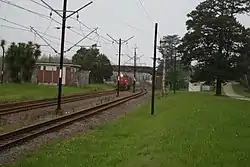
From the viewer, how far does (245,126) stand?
17.8 meters

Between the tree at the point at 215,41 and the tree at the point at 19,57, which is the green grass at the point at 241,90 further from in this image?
the tree at the point at 19,57

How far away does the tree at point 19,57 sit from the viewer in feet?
208

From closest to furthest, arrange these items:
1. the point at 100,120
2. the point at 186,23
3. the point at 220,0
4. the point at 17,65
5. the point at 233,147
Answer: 1. the point at 233,147
2. the point at 100,120
3. the point at 17,65
4. the point at 220,0
5. the point at 186,23

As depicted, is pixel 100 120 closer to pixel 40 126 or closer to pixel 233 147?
pixel 40 126

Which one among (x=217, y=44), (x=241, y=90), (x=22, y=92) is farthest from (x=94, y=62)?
(x=22, y=92)

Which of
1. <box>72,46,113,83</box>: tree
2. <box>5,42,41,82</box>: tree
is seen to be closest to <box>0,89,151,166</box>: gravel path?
<box>5,42,41,82</box>: tree

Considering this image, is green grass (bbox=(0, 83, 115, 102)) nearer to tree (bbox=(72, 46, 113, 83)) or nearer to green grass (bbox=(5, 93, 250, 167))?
green grass (bbox=(5, 93, 250, 167))

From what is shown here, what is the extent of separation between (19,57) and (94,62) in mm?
45428

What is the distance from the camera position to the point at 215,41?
227 feet

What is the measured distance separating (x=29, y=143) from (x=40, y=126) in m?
4.76

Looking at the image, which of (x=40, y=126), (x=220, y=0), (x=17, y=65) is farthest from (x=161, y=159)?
(x=220, y=0)

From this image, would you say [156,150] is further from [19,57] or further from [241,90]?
[241,90]

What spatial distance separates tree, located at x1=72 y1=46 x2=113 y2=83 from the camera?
10769cm

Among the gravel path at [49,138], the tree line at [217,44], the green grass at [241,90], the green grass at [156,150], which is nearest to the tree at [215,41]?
the tree line at [217,44]
